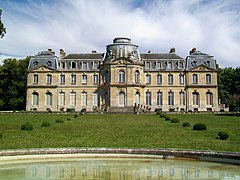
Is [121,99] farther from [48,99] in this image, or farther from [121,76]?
[48,99]

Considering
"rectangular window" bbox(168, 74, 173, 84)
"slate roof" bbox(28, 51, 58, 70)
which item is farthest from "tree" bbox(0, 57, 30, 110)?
"rectangular window" bbox(168, 74, 173, 84)

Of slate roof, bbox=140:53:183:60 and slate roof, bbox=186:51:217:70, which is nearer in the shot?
slate roof, bbox=186:51:217:70

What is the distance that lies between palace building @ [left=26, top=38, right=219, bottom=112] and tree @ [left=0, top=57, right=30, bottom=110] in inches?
151

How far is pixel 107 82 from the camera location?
43.8 meters

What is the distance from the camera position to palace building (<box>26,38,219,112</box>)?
44.5m

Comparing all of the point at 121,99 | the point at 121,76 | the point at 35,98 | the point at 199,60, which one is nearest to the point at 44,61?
the point at 35,98

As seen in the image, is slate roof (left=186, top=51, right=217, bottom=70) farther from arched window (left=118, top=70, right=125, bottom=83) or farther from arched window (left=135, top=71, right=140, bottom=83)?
arched window (left=118, top=70, right=125, bottom=83)


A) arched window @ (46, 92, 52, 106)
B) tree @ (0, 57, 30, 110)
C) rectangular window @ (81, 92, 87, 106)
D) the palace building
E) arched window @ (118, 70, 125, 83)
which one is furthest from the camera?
tree @ (0, 57, 30, 110)

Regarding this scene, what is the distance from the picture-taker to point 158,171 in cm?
942

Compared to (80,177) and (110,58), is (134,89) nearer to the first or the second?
(110,58)

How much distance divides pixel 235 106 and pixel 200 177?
1687 inches

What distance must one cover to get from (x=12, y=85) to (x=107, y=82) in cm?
1439

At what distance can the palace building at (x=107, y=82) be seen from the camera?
44.5m

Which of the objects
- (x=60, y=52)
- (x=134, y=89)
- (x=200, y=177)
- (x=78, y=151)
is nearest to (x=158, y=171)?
(x=200, y=177)
